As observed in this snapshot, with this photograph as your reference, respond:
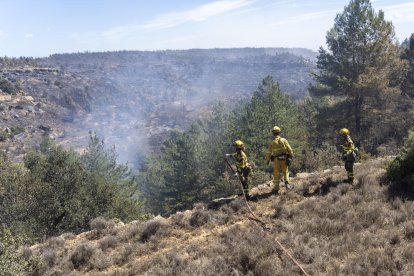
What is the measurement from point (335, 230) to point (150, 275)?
4023mm

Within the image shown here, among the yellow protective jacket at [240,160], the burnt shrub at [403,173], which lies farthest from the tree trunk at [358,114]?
the yellow protective jacket at [240,160]

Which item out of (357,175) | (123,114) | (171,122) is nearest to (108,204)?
(357,175)

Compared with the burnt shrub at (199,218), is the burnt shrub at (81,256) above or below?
below

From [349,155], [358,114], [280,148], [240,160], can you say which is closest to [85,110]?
[358,114]

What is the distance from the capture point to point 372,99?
1134 inches

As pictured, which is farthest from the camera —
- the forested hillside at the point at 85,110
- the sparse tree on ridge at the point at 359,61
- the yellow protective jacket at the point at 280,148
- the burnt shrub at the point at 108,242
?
the forested hillside at the point at 85,110

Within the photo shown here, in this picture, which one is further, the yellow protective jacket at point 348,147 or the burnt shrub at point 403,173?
the yellow protective jacket at point 348,147

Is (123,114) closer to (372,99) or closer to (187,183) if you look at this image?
(187,183)

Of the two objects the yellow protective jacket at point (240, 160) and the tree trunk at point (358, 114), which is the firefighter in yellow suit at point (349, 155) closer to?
the yellow protective jacket at point (240, 160)

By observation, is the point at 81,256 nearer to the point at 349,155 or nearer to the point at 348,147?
the point at 349,155

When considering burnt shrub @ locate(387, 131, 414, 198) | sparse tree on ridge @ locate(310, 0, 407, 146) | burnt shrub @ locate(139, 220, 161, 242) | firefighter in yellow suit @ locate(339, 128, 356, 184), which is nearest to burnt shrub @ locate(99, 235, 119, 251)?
burnt shrub @ locate(139, 220, 161, 242)

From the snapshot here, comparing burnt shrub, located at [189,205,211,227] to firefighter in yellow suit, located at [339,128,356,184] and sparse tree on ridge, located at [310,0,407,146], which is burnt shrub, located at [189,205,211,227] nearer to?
firefighter in yellow suit, located at [339,128,356,184]

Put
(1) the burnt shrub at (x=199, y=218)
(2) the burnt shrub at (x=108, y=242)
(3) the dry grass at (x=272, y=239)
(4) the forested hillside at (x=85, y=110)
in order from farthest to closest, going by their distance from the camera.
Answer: (4) the forested hillside at (x=85, y=110), (1) the burnt shrub at (x=199, y=218), (2) the burnt shrub at (x=108, y=242), (3) the dry grass at (x=272, y=239)

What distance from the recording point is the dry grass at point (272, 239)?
22.7 feet
